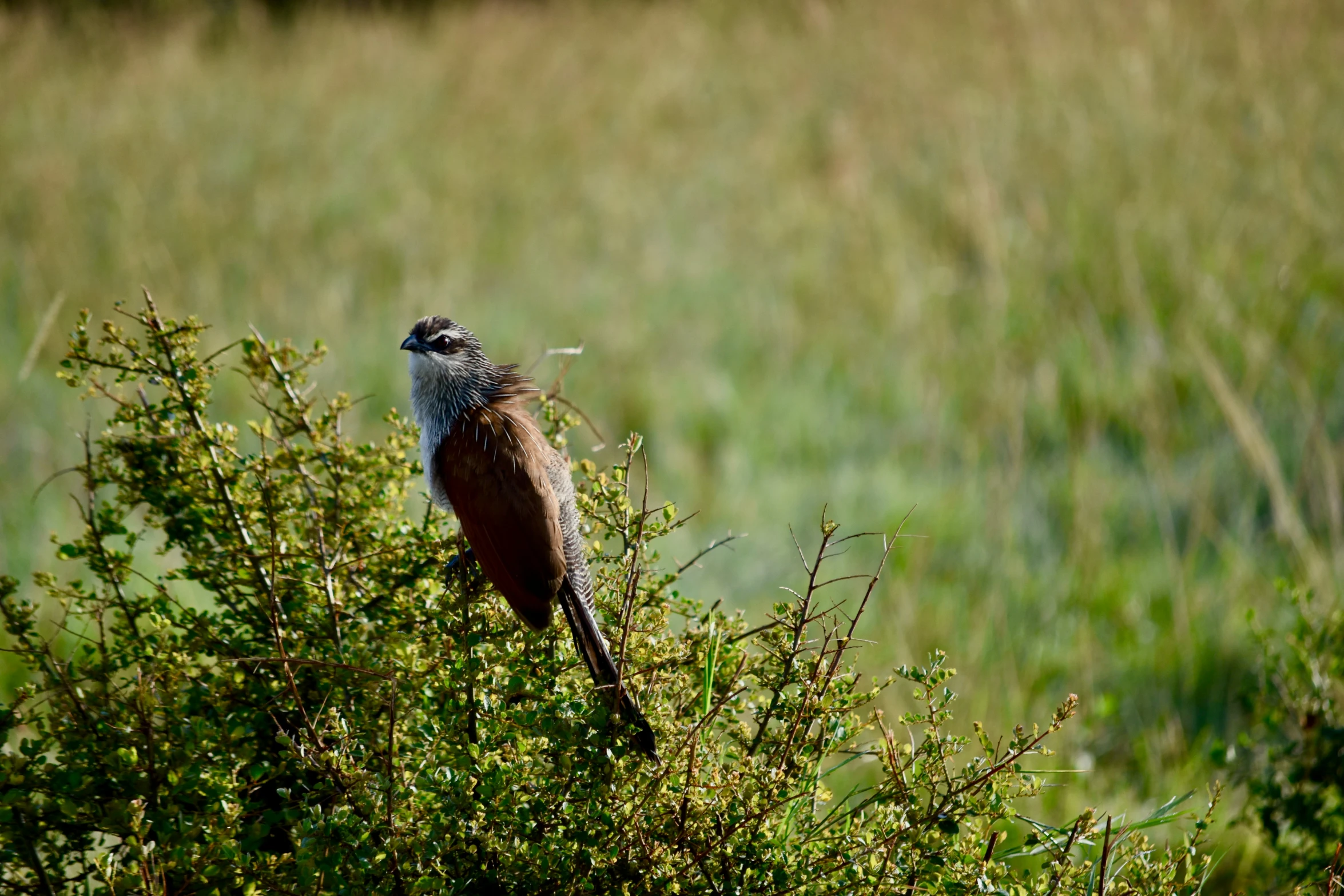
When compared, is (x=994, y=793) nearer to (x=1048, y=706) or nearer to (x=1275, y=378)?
(x=1048, y=706)

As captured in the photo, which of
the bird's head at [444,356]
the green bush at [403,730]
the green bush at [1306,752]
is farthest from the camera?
the green bush at [1306,752]

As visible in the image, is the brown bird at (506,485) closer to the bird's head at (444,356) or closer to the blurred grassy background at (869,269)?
the bird's head at (444,356)

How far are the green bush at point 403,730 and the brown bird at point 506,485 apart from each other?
0.05 metres

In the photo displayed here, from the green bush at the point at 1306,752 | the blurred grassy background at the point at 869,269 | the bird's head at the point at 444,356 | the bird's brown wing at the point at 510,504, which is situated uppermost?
the blurred grassy background at the point at 869,269

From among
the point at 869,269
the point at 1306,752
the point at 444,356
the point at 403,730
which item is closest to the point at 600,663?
the point at 403,730

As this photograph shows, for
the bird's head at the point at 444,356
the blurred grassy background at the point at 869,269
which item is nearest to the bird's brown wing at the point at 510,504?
the bird's head at the point at 444,356

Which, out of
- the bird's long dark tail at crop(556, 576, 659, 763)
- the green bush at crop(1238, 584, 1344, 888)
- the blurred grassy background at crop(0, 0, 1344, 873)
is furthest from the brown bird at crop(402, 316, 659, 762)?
the blurred grassy background at crop(0, 0, 1344, 873)

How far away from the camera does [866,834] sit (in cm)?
161

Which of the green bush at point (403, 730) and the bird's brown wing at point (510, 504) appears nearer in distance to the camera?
the green bush at point (403, 730)

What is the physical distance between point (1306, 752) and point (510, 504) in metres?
1.84

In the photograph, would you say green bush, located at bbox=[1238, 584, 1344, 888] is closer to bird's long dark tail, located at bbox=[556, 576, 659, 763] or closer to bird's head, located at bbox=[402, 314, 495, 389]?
bird's long dark tail, located at bbox=[556, 576, 659, 763]

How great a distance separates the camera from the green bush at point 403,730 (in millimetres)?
1531

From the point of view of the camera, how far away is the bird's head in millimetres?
2176

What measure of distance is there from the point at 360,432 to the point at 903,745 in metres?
4.09
